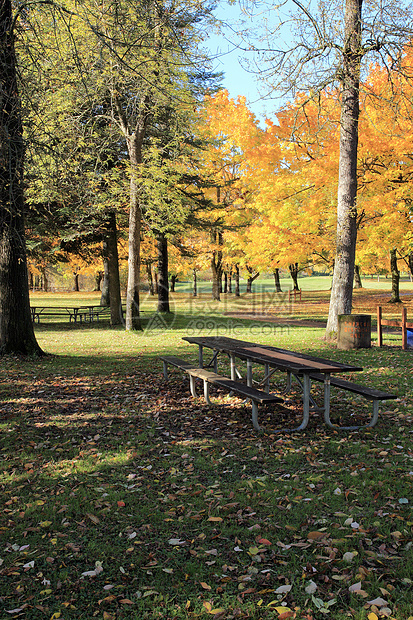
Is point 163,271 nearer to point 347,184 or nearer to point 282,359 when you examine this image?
point 347,184

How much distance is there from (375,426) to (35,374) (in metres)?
6.32

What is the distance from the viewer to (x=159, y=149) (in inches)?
596

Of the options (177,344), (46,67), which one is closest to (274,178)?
(177,344)

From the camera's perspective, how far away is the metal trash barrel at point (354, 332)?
1123 cm

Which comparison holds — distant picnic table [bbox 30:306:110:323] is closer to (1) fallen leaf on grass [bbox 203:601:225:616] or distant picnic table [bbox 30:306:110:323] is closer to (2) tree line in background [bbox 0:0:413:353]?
(2) tree line in background [bbox 0:0:413:353]

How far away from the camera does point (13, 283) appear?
10227 millimetres

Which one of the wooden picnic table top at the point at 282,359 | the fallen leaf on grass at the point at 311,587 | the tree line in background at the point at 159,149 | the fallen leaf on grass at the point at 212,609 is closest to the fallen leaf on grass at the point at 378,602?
the fallen leaf on grass at the point at 311,587

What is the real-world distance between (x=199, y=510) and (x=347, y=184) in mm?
10097

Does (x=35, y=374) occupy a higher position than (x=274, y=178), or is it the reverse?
(x=274, y=178)

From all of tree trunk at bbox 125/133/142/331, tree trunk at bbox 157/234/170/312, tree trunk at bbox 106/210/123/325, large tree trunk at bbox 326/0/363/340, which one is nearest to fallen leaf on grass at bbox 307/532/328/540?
large tree trunk at bbox 326/0/363/340

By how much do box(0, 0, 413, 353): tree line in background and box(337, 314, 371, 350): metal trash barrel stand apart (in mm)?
923

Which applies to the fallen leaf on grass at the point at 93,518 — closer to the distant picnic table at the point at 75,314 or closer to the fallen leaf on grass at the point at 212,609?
the fallen leaf on grass at the point at 212,609

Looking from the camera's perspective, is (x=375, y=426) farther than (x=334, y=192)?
No

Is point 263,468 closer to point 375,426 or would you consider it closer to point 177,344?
point 375,426
